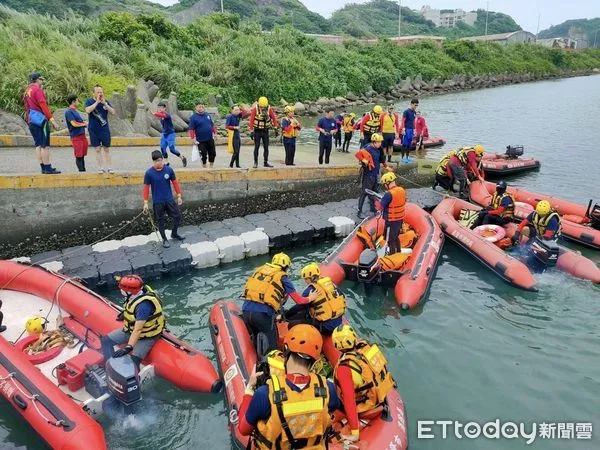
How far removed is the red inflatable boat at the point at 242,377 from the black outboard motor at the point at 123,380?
96 cm

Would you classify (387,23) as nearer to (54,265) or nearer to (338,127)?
(338,127)

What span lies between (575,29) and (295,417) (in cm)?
20590

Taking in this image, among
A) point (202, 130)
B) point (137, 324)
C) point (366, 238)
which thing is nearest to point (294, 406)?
point (137, 324)

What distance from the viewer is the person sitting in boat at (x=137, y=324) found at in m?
5.21

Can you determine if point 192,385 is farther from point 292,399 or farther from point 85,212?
point 85,212

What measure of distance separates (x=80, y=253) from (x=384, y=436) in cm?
626

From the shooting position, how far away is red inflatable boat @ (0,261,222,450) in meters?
4.47

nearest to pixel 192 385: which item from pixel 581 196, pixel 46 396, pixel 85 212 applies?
pixel 46 396

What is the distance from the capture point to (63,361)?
5770 mm

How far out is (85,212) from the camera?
28.5 ft

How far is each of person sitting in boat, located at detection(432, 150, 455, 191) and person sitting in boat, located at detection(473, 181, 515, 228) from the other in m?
2.76

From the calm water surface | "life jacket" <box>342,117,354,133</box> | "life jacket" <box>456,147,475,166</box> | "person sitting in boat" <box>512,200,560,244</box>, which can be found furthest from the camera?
"life jacket" <box>342,117,354,133</box>

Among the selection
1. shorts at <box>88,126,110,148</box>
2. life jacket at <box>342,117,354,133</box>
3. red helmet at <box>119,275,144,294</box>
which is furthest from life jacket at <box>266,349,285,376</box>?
life jacket at <box>342,117,354,133</box>

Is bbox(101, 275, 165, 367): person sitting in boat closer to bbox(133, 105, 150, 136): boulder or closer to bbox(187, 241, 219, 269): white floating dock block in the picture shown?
bbox(187, 241, 219, 269): white floating dock block
